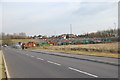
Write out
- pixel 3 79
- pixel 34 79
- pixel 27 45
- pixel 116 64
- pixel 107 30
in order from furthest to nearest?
1. pixel 107 30
2. pixel 27 45
3. pixel 116 64
4. pixel 3 79
5. pixel 34 79

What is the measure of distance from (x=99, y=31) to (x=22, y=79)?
11835cm

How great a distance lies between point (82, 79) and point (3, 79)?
4.16 m

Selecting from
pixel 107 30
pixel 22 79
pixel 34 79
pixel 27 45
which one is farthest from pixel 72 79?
pixel 107 30

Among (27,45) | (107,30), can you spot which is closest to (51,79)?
(27,45)

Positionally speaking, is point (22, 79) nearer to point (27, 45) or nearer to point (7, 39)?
point (27, 45)

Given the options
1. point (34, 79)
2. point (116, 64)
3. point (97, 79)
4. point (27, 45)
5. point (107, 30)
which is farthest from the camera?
point (107, 30)

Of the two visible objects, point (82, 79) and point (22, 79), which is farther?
point (22, 79)

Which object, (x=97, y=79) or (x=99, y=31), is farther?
(x=99, y=31)

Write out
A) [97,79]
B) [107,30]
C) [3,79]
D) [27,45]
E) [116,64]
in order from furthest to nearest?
1. [107,30]
2. [27,45]
3. [116,64]
4. [3,79]
5. [97,79]

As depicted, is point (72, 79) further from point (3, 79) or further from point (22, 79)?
point (3, 79)

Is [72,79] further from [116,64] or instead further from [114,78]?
[116,64]

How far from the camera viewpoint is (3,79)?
926 cm

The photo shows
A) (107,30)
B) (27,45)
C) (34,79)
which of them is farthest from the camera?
(107,30)

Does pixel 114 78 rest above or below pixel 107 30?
below
